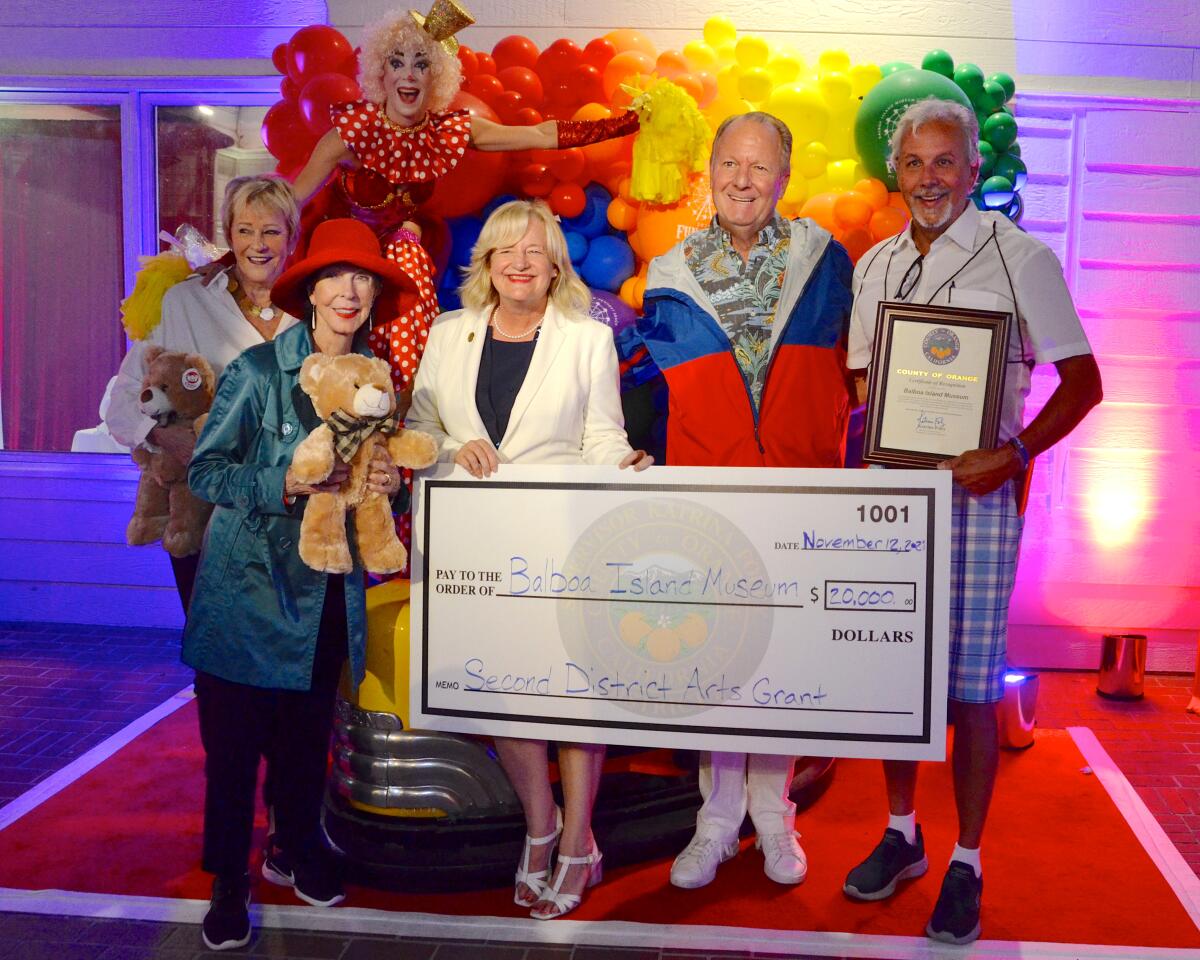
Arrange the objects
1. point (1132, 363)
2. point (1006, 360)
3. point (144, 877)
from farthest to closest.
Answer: point (1132, 363) < point (144, 877) < point (1006, 360)

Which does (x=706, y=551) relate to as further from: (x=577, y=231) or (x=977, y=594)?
(x=577, y=231)

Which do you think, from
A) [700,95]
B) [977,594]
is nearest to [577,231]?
[700,95]

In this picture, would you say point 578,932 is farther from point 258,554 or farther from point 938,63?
point 938,63

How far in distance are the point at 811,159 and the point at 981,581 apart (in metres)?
1.63

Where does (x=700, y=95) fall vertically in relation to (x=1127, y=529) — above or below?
above

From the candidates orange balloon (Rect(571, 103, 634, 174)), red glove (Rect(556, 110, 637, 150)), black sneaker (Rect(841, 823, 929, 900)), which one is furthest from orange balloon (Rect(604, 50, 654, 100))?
black sneaker (Rect(841, 823, 929, 900))

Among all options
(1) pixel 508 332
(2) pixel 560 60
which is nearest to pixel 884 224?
(2) pixel 560 60

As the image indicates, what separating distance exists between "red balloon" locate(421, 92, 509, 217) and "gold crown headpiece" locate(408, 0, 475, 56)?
0.66 feet

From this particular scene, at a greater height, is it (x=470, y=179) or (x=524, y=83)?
(x=524, y=83)

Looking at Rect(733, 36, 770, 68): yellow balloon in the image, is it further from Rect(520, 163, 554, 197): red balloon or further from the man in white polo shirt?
the man in white polo shirt

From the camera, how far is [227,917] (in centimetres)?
269

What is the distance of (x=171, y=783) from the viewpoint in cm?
370

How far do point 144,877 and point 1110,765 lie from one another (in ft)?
10.3

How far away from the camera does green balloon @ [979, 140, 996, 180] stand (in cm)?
375
